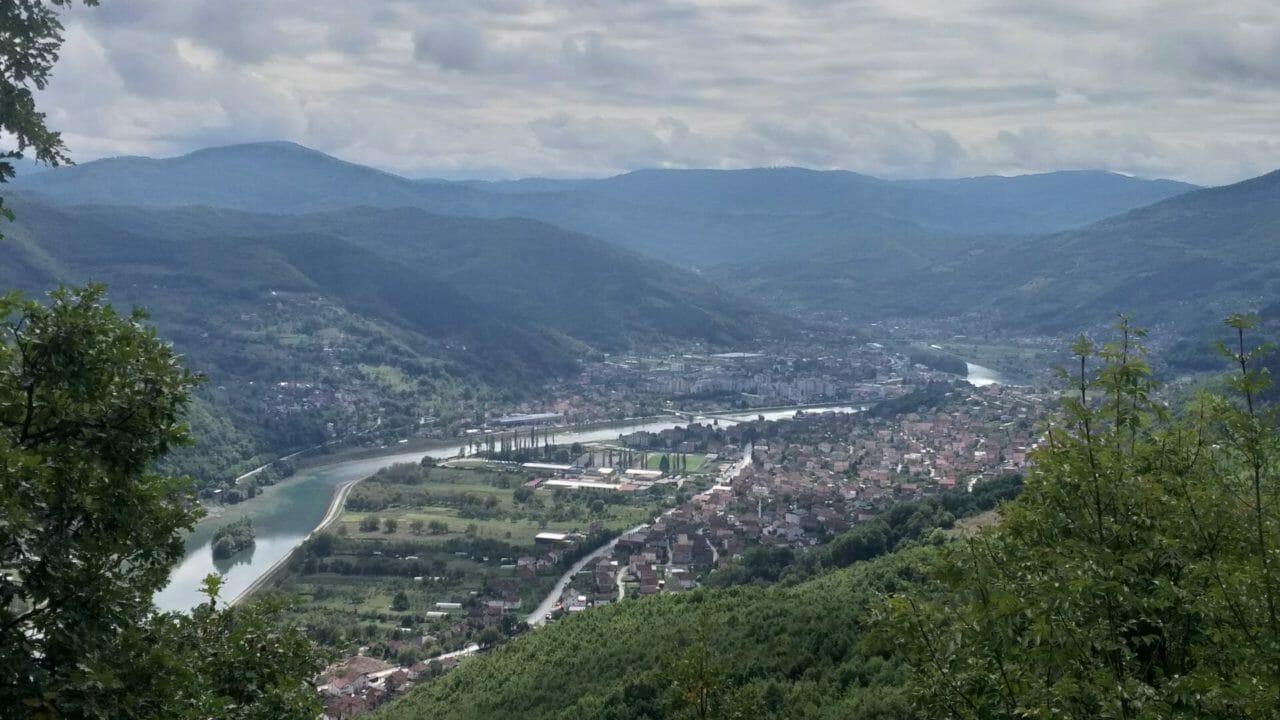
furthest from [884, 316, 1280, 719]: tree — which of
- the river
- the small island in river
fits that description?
the small island in river

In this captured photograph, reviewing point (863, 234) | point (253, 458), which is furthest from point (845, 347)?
point (863, 234)

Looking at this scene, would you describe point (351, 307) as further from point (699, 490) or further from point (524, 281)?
point (699, 490)

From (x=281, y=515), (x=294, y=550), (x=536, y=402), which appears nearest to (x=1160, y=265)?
(x=536, y=402)

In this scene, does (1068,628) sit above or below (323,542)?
above

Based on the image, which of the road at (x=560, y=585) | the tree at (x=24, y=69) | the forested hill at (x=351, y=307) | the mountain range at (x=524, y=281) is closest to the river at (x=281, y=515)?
the forested hill at (x=351, y=307)

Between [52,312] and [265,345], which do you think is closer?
[52,312]

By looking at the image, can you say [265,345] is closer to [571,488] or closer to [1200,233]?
[571,488]

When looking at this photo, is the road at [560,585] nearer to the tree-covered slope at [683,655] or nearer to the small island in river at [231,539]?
the tree-covered slope at [683,655]

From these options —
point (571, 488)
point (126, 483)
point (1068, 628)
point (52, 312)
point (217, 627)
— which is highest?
point (52, 312)
